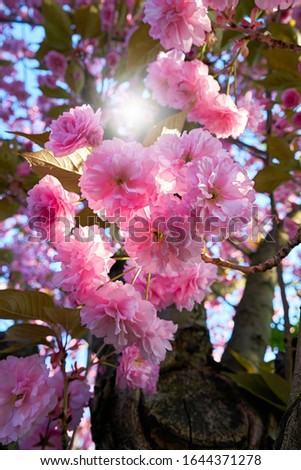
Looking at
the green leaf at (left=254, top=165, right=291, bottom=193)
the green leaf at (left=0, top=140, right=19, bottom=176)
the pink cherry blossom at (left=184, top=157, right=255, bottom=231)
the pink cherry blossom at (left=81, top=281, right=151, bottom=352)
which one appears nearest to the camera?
the pink cherry blossom at (left=184, top=157, right=255, bottom=231)

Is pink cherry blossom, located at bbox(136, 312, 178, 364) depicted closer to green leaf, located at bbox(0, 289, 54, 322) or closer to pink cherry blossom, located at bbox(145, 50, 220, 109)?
green leaf, located at bbox(0, 289, 54, 322)

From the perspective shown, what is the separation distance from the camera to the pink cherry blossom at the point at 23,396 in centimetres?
88

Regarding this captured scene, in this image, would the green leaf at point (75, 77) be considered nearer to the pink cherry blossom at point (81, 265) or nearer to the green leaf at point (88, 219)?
the green leaf at point (88, 219)

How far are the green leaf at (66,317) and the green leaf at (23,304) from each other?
24 millimetres

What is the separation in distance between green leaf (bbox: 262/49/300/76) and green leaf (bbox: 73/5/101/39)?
4.10 feet

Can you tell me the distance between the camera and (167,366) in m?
1.41

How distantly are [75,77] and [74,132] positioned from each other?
184 centimetres

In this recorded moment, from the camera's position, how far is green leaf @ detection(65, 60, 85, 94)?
8.15 ft

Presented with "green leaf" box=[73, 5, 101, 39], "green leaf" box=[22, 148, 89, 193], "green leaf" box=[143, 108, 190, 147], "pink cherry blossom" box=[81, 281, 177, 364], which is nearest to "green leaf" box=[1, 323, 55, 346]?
"pink cherry blossom" box=[81, 281, 177, 364]

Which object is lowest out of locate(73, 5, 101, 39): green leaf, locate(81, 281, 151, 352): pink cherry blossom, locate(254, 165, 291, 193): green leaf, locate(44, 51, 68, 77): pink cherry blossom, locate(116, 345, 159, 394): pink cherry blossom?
locate(116, 345, 159, 394): pink cherry blossom

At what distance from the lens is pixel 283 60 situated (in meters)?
1.55

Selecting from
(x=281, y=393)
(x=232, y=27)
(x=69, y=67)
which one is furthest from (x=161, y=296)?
(x=69, y=67)

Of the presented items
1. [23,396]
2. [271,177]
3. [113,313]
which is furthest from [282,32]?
[23,396]

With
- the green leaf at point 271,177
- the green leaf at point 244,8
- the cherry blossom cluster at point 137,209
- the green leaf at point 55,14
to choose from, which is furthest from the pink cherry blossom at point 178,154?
the green leaf at point 55,14
